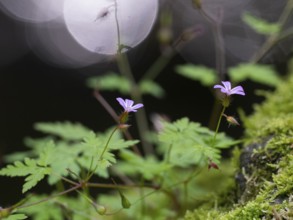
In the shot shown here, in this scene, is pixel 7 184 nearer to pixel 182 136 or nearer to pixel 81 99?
pixel 81 99

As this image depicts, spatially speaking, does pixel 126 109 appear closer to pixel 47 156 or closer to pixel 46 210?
pixel 47 156

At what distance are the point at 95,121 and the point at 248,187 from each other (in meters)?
6.42

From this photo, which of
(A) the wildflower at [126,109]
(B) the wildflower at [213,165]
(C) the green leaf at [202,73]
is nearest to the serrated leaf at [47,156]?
(A) the wildflower at [126,109]

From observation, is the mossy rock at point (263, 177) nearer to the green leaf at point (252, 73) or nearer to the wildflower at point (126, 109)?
the wildflower at point (126, 109)

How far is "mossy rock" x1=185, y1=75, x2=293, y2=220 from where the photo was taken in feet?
4.57

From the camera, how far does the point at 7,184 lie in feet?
19.9

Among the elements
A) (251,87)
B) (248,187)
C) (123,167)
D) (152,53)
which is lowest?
(251,87)

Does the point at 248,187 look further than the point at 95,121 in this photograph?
No

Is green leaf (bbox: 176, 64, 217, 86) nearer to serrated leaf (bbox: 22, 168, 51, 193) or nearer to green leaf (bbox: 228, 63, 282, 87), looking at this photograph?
green leaf (bbox: 228, 63, 282, 87)

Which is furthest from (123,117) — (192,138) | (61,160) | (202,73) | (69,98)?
(69,98)

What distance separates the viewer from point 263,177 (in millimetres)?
1689

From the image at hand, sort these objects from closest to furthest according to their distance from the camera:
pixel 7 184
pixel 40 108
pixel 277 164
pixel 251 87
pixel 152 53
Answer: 1. pixel 277 164
2. pixel 7 184
3. pixel 251 87
4. pixel 40 108
5. pixel 152 53

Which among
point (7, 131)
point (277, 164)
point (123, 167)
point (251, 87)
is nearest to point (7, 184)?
point (7, 131)

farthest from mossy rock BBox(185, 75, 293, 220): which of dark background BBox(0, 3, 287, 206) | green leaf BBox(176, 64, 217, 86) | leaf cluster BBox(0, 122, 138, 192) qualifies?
dark background BBox(0, 3, 287, 206)
